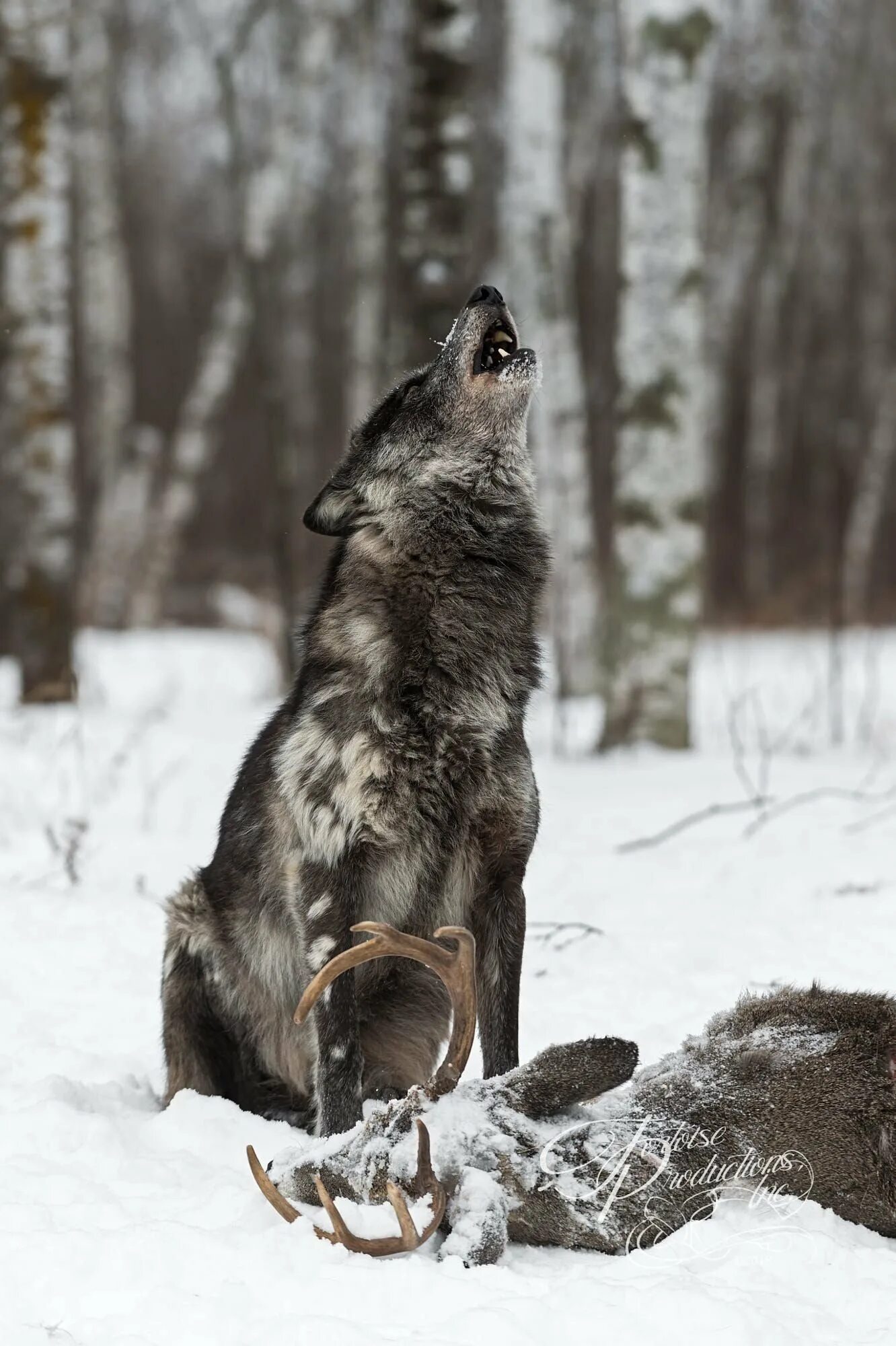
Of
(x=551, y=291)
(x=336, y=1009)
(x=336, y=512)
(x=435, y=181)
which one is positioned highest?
(x=435, y=181)

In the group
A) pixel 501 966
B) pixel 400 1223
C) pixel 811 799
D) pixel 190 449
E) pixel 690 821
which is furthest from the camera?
pixel 190 449

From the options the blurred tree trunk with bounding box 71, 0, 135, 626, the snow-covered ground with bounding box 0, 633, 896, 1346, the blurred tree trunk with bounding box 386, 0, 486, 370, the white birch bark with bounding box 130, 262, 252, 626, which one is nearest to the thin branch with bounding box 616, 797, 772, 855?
the snow-covered ground with bounding box 0, 633, 896, 1346

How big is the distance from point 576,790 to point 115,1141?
170 inches

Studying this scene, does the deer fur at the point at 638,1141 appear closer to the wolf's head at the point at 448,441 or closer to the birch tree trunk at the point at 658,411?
the wolf's head at the point at 448,441

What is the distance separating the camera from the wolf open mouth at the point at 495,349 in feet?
13.2

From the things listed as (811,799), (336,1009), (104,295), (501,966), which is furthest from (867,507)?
(336,1009)

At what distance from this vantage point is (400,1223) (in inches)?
107

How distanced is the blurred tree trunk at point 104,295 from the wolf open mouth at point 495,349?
1355 cm

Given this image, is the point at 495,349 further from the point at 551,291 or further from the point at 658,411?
the point at 551,291

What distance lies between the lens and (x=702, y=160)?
8.78 metres

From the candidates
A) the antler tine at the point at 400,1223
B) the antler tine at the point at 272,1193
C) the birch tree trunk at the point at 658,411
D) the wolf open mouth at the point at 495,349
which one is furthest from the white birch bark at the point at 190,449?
the antler tine at the point at 400,1223

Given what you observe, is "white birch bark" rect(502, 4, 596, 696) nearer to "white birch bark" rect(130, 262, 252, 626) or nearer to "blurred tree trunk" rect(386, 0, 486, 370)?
"blurred tree trunk" rect(386, 0, 486, 370)

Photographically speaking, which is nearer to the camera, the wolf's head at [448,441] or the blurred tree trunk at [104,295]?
the wolf's head at [448,441]

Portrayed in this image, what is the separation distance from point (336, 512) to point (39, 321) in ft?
22.2
